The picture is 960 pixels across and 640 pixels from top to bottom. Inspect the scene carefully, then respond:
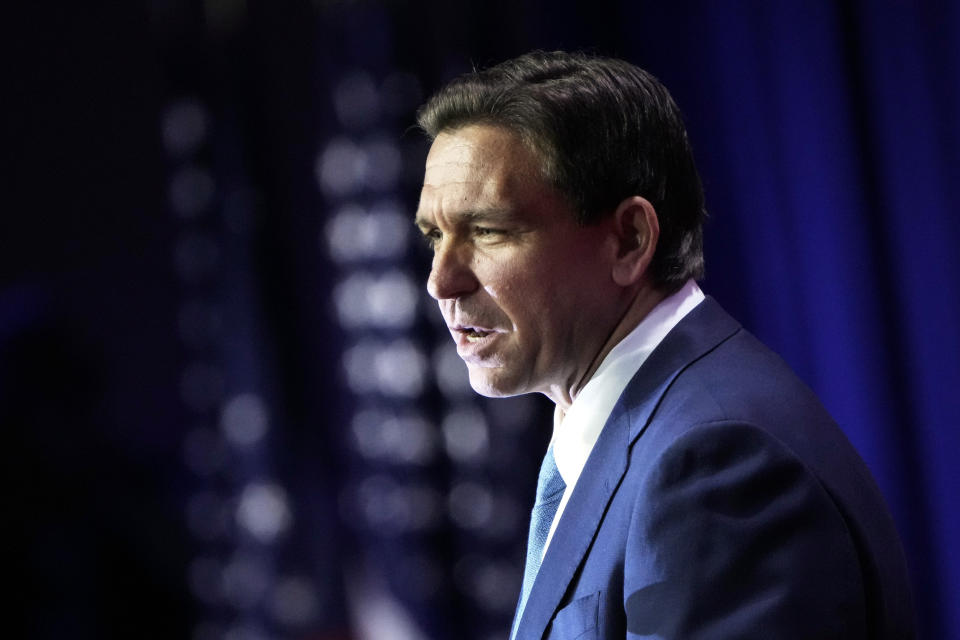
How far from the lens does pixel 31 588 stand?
3.37m

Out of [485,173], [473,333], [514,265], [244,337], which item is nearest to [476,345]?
[473,333]

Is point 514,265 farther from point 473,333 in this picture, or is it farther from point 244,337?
point 244,337

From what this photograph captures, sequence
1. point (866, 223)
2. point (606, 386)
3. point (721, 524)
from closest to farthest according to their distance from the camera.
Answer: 1. point (721, 524)
2. point (606, 386)
3. point (866, 223)

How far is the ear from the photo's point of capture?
51.6 inches

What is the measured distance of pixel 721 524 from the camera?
97cm

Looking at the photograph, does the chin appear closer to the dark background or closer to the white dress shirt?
the white dress shirt

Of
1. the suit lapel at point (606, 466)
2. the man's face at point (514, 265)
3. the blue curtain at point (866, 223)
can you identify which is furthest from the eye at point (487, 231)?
the blue curtain at point (866, 223)

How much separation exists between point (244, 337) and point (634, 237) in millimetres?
3239

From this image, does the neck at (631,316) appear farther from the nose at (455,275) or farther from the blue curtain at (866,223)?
the blue curtain at (866,223)

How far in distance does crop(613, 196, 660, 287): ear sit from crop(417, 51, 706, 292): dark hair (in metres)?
0.02

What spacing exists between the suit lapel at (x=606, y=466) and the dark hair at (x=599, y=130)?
14cm

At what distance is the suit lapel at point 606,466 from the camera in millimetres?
1157

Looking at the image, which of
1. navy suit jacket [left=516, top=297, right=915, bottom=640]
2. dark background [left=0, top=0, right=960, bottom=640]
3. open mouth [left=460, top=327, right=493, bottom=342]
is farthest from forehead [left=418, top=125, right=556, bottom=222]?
dark background [left=0, top=0, right=960, bottom=640]

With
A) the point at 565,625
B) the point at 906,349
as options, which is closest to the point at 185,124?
the point at 906,349
